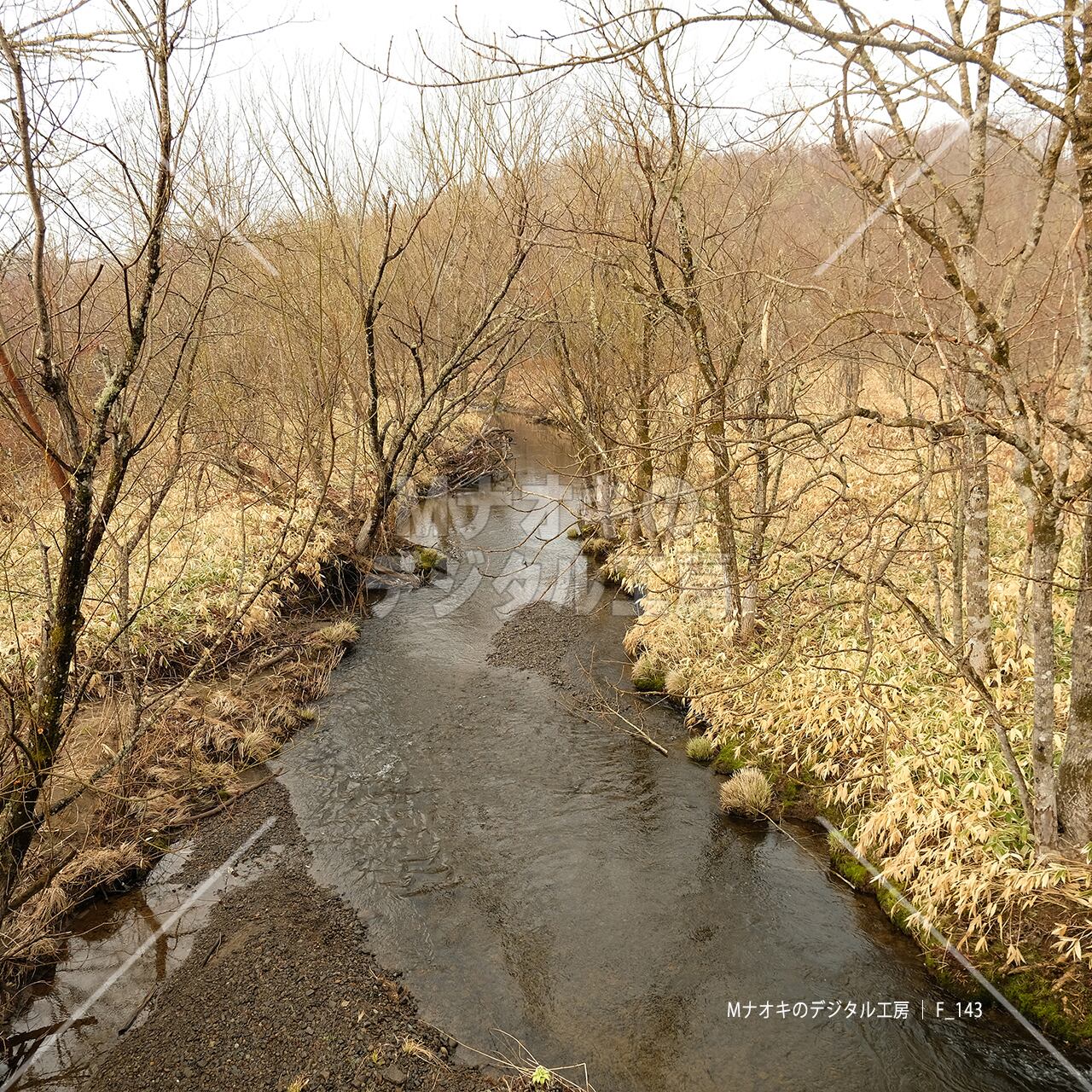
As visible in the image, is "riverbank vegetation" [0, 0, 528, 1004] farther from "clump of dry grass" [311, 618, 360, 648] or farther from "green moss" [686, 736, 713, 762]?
"green moss" [686, 736, 713, 762]

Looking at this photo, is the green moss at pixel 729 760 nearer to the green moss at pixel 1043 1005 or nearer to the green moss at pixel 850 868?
the green moss at pixel 850 868

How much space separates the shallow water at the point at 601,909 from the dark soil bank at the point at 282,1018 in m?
0.22

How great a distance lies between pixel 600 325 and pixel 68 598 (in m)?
8.62

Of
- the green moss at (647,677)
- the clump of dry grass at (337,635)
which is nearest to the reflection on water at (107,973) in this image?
the clump of dry grass at (337,635)

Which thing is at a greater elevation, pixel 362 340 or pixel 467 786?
pixel 362 340

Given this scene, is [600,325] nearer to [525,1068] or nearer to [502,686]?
[502,686]

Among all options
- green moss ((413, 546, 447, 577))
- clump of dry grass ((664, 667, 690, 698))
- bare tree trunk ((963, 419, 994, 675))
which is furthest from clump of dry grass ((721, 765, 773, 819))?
green moss ((413, 546, 447, 577))

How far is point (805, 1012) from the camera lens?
441cm

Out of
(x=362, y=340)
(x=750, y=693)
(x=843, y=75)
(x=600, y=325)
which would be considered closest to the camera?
(x=843, y=75)

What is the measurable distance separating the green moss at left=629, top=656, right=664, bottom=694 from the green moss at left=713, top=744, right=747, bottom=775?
53.8 inches

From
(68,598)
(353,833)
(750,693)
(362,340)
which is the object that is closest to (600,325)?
(362,340)

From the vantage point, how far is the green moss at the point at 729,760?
6.71m

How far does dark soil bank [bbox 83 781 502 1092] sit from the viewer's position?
403cm

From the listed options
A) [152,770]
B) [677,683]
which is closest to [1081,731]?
[677,683]
